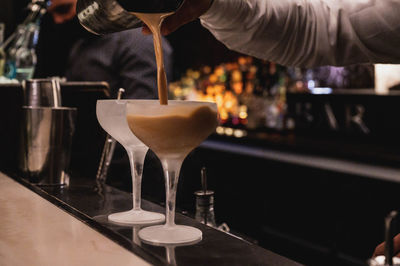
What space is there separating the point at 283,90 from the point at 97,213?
3944mm

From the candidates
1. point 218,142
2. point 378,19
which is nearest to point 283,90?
point 218,142

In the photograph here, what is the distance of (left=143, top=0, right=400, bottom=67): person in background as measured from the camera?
1634mm

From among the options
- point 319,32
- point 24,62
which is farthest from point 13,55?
point 319,32

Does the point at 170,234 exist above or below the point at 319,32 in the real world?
below

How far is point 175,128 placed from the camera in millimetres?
952

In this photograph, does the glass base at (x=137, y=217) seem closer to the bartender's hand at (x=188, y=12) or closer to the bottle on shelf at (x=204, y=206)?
the bottle on shelf at (x=204, y=206)

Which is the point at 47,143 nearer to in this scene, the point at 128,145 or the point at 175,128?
the point at 128,145

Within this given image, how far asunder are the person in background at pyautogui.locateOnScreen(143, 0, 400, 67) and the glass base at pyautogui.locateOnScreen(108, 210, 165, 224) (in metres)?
0.64

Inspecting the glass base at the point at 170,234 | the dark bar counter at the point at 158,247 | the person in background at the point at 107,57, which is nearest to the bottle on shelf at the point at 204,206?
the dark bar counter at the point at 158,247

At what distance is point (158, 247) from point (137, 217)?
19 centimetres

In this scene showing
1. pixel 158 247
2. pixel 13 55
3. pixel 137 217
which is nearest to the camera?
pixel 158 247

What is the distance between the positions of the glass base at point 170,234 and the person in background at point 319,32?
2.35 ft

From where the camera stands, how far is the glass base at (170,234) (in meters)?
0.96

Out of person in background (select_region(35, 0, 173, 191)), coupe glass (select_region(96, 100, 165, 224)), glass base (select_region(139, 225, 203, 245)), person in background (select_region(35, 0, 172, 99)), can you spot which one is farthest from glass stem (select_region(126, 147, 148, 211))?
person in background (select_region(35, 0, 172, 99))
